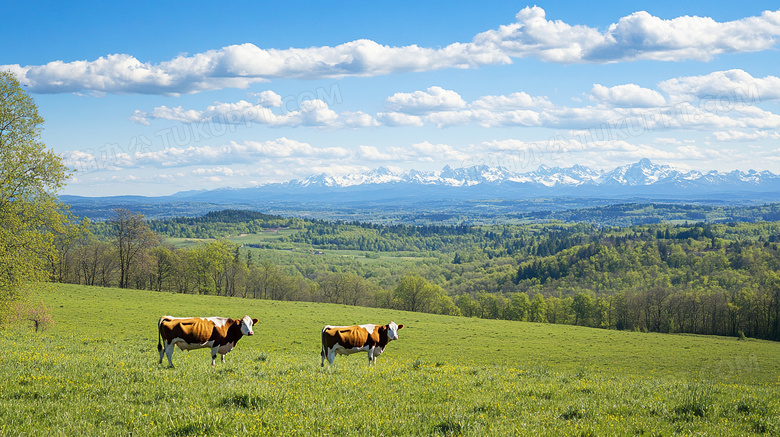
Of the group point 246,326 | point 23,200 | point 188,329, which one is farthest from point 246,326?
point 23,200

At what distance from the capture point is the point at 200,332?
15227 mm

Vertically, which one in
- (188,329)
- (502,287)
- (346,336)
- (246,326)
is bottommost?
(502,287)

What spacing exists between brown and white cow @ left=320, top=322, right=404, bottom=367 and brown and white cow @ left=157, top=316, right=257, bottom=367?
8.83 feet

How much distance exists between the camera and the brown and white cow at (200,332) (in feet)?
48.4

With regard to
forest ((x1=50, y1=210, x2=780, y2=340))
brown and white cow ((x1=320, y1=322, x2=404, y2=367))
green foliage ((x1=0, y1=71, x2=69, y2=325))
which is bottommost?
forest ((x1=50, y1=210, x2=780, y2=340))

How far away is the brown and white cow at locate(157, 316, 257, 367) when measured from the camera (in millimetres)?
14758

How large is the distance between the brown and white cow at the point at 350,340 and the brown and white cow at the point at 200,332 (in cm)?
269

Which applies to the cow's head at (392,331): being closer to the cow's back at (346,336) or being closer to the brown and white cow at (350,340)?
the brown and white cow at (350,340)

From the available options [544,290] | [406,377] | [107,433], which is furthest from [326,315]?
[544,290]

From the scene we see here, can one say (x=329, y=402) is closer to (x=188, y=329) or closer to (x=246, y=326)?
(x=246, y=326)

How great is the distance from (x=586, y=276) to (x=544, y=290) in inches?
886

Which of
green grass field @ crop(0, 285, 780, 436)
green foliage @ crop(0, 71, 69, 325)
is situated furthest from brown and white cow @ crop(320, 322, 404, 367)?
green foliage @ crop(0, 71, 69, 325)

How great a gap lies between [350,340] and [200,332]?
16.6 feet

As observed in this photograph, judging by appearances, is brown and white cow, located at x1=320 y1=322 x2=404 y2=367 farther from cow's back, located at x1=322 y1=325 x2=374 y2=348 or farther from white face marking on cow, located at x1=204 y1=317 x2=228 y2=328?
white face marking on cow, located at x1=204 y1=317 x2=228 y2=328
